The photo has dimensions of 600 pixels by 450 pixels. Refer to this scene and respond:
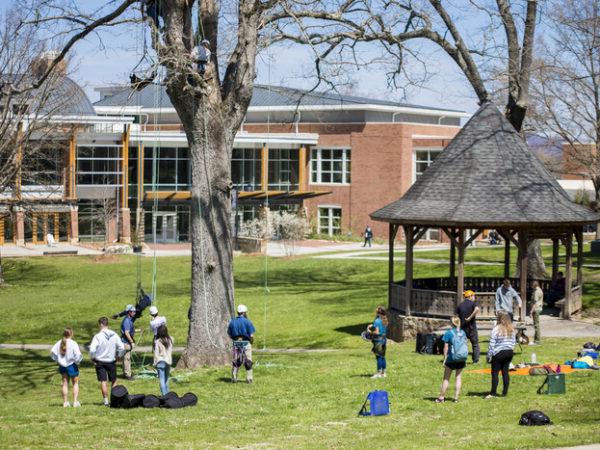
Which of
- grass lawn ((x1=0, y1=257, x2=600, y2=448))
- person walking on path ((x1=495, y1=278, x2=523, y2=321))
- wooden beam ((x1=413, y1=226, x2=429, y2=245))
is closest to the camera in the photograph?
grass lawn ((x1=0, y1=257, x2=600, y2=448))

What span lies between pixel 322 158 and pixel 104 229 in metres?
17.4

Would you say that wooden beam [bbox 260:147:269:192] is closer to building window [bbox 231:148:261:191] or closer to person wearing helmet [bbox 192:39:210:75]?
building window [bbox 231:148:261:191]

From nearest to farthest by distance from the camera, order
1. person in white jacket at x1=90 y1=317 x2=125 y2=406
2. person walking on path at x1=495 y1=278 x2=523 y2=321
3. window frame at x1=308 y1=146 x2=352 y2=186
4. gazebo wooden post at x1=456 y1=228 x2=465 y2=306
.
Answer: person in white jacket at x1=90 y1=317 x2=125 y2=406, person walking on path at x1=495 y1=278 x2=523 y2=321, gazebo wooden post at x1=456 y1=228 x2=465 y2=306, window frame at x1=308 y1=146 x2=352 y2=186

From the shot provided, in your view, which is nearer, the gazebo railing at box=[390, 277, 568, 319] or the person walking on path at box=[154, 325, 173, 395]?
the person walking on path at box=[154, 325, 173, 395]

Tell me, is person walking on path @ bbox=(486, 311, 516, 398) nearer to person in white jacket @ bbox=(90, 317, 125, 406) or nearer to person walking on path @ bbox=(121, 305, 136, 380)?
person in white jacket @ bbox=(90, 317, 125, 406)

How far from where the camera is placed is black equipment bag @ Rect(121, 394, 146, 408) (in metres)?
17.6

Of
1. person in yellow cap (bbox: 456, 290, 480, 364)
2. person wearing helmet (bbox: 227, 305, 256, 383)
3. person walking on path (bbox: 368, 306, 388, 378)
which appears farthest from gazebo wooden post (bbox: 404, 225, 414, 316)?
person wearing helmet (bbox: 227, 305, 256, 383)

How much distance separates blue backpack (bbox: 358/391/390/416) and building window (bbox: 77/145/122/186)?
180 feet

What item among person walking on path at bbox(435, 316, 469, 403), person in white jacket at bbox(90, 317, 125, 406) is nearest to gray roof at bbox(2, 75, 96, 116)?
person in white jacket at bbox(90, 317, 125, 406)

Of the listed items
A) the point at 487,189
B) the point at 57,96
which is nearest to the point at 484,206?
the point at 487,189

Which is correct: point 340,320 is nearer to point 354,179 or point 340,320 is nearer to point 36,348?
point 36,348

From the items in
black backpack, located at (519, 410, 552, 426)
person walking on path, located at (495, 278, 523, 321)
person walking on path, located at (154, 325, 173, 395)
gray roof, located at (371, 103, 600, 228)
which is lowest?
black backpack, located at (519, 410, 552, 426)

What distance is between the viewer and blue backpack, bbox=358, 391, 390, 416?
16391 millimetres

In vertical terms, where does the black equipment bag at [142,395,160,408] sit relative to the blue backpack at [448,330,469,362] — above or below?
below
